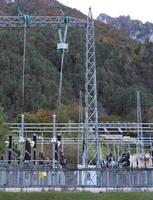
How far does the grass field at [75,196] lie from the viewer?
2167 cm

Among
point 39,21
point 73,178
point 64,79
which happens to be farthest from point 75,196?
point 64,79

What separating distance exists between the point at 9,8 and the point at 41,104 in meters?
63.9

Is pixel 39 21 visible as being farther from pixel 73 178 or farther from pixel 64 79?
pixel 64 79

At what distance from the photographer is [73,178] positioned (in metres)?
23.8

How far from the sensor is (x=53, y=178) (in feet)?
78.1

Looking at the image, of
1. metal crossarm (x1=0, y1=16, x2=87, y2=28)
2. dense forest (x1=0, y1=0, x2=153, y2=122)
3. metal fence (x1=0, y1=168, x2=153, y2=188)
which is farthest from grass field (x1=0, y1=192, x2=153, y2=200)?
dense forest (x1=0, y1=0, x2=153, y2=122)

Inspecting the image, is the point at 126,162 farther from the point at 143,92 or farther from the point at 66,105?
the point at 143,92

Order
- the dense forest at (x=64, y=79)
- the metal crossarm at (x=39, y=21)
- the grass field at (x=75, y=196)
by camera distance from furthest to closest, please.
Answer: the dense forest at (x=64, y=79)
the metal crossarm at (x=39, y=21)
the grass field at (x=75, y=196)

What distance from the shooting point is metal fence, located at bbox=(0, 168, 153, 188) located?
2372 cm

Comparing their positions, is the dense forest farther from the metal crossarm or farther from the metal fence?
the metal fence

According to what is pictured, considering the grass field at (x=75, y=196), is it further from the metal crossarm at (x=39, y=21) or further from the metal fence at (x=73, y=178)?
the metal crossarm at (x=39, y=21)

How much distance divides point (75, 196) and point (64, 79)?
68205 millimetres

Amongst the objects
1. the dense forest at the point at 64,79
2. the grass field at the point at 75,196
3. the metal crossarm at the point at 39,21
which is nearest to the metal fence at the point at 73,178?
the grass field at the point at 75,196

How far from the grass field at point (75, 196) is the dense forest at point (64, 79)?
144 feet
